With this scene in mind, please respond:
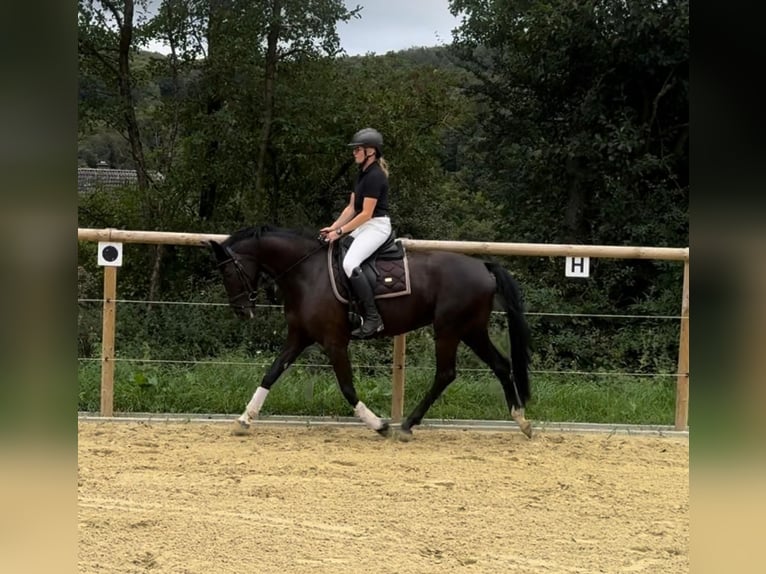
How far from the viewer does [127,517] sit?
348 centimetres

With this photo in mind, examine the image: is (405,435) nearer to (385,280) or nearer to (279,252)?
→ (385,280)

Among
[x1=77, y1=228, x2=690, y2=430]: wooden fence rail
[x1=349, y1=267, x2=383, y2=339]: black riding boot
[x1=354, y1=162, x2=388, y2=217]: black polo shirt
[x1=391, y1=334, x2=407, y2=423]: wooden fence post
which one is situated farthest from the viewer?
[x1=391, y1=334, x2=407, y2=423]: wooden fence post

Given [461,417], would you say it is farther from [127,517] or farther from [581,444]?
[127,517]

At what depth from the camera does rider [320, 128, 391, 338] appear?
5215 mm

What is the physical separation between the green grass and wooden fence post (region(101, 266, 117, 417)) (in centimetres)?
22

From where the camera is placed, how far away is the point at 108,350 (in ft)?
18.4

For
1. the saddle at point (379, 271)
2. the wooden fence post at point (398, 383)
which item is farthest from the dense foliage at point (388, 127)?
the saddle at point (379, 271)

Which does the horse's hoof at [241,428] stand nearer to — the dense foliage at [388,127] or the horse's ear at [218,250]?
the horse's ear at [218,250]

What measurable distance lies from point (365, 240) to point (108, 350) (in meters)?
2.17

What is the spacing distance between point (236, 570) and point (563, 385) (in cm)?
449

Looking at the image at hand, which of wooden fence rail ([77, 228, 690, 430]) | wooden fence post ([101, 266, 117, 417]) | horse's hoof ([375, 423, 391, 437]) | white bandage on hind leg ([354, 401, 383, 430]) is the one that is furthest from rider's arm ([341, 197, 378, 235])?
wooden fence post ([101, 266, 117, 417])

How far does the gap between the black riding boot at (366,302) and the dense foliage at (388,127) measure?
18.6 ft

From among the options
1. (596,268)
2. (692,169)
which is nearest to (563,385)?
(596,268)

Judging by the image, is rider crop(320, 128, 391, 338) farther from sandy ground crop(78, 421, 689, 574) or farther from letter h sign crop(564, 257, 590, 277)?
letter h sign crop(564, 257, 590, 277)
